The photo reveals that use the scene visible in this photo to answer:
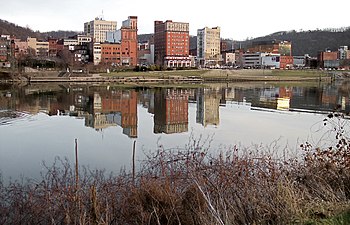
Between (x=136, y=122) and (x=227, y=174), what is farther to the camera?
(x=136, y=122)

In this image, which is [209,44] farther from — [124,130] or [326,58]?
[124,130]

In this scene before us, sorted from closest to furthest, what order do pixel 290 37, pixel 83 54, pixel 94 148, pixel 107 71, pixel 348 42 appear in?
pixel 94 148, pixel 107 71, pixel 83 54, pixel 348 42, pixel 290 37

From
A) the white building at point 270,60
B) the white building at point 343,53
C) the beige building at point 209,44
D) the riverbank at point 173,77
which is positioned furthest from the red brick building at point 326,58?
the riverbank at point 173,77

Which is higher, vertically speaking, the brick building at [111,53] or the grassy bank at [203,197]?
the brick building at [111,53]

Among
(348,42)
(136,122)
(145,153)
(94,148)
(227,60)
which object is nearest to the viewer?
(145,153)

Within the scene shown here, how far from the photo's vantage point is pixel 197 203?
6.71 metres

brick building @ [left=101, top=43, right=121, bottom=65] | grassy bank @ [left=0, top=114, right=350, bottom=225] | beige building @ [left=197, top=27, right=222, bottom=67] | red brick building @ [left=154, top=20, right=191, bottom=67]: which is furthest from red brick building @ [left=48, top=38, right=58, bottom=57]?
grassy bank @ [left=0, top=114, right=350, bottom=225]

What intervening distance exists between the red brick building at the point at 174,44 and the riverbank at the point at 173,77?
28.4 metres

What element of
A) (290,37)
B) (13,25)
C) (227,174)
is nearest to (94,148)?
(227,174)

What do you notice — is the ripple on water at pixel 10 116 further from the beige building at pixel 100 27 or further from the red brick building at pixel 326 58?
the red brick building at pixel 326 58

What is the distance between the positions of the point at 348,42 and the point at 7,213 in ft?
520

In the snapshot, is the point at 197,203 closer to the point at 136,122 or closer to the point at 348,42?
the point at 136,122

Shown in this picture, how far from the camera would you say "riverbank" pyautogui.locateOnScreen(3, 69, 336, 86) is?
210 feet

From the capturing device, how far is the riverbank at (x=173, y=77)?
64062mm
